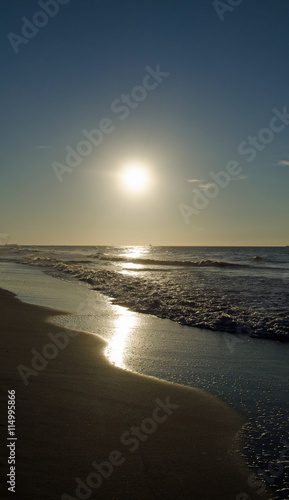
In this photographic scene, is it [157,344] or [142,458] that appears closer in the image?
[142,458]

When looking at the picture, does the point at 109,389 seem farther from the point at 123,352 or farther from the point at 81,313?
the point at 81,313

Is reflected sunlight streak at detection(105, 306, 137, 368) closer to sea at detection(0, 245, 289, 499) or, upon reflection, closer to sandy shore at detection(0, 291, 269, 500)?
sea at detection(0, 245, 289, 499)

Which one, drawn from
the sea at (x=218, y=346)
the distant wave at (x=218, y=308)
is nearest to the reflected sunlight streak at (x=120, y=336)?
the sea at (x=218, y=346)

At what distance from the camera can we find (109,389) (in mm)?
4965

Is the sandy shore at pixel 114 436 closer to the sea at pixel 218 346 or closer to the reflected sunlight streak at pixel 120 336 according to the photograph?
the sea at pixel 218 346

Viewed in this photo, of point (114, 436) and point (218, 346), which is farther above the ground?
point (218, 346)

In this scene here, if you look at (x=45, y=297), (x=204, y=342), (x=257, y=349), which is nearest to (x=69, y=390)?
(x=204, y=342)

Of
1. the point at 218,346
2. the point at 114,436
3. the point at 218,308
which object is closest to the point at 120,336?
the point at 218,346

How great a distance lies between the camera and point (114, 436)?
147 inches

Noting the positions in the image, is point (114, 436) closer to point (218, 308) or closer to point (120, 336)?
point (120, 336)

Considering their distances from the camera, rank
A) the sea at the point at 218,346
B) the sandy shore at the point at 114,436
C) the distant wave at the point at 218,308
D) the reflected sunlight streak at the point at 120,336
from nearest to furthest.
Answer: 1. the sandy shore at the point at 114,436
2. the sea at the point at 218,346
3. the reflected sunlight streak at the point at 120,336
4. the distant wave at the point at 218,308

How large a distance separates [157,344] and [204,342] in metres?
1.21

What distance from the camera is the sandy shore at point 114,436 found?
9.89 feet

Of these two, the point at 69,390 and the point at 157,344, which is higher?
the point at 157,344
